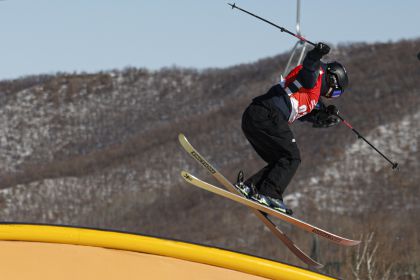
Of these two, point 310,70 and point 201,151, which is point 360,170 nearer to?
point 201,151

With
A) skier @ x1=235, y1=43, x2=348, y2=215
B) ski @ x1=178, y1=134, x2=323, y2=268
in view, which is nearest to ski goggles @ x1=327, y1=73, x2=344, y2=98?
skier @ x1=235, y1=43, x2=348, y2=215

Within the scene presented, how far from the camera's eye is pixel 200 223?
4578 centimetres

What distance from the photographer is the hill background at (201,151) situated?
42812mm

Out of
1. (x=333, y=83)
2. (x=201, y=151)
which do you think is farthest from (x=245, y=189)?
(x=201, y=151)

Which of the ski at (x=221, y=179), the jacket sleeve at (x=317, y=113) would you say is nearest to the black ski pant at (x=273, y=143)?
the ski at (x=221, y=179)

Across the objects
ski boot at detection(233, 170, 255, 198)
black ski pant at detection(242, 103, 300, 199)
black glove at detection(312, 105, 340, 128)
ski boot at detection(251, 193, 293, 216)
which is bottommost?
ski boot at detection(251, 193, 293, 216)

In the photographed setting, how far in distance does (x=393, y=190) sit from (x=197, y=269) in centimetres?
3930

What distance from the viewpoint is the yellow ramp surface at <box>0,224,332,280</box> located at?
7480 mm

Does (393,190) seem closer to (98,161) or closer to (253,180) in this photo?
(98,161)

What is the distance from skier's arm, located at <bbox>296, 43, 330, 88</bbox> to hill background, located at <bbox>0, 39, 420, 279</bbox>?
15.4 meters

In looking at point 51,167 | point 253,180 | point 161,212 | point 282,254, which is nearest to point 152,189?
point 161,212

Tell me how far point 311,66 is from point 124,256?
3089 mm

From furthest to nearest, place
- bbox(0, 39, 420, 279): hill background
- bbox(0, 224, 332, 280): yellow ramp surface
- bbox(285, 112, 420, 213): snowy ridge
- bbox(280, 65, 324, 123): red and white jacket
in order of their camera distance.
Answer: bbox(285, 112, 420, 213): snowy ridge → bbox(0, 39, 420, 279): hill background → bbox(280, 65, 324, 123): red and white jacket → bbox(0, 224, 332, 280): yellow ramp surface

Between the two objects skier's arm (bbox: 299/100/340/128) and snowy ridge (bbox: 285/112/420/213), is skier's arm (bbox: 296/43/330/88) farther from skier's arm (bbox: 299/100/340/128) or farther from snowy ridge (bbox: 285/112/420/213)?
snowy ridge (bbox: 285/112/420/213)
